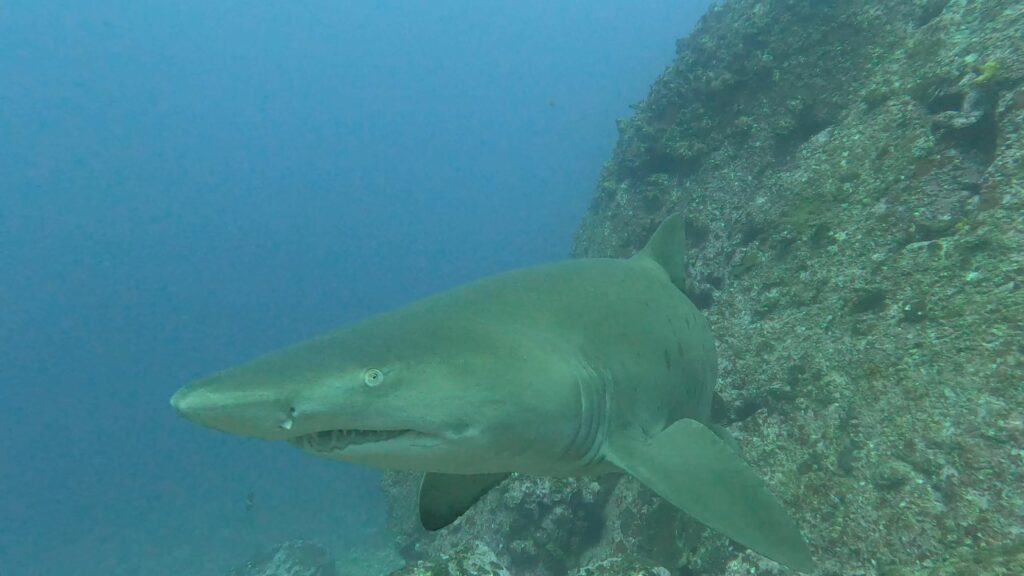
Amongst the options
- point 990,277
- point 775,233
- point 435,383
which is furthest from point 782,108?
point 435,383

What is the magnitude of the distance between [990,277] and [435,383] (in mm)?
3979

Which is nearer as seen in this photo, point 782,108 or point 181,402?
point 181,402

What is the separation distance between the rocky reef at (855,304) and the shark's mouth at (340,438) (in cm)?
237

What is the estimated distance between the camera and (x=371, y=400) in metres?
1.81

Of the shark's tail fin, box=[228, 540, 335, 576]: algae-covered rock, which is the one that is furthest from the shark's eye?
box=[228, 540, 335, 576]: algae-covered rock

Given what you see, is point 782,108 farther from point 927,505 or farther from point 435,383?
point 435,383

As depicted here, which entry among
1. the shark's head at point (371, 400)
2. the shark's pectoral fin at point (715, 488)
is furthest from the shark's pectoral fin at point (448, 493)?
the shark's head at point (371, 400)

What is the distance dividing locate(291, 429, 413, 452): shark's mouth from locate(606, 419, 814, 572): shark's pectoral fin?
114 centimetres

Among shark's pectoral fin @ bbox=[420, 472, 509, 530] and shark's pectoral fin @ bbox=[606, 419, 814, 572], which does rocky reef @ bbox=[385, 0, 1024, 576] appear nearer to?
shark's pectoral fin @ bbox=[420, 472, 509, 530]

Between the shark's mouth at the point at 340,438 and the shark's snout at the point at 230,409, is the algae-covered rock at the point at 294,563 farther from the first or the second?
the shark's snout at the point at 230,409

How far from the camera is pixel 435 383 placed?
6.26ft

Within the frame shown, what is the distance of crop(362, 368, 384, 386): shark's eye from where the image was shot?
1.82m

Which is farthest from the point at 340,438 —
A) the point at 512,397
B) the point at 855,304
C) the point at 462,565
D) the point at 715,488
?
the point at 855,304

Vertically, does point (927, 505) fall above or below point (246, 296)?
above
